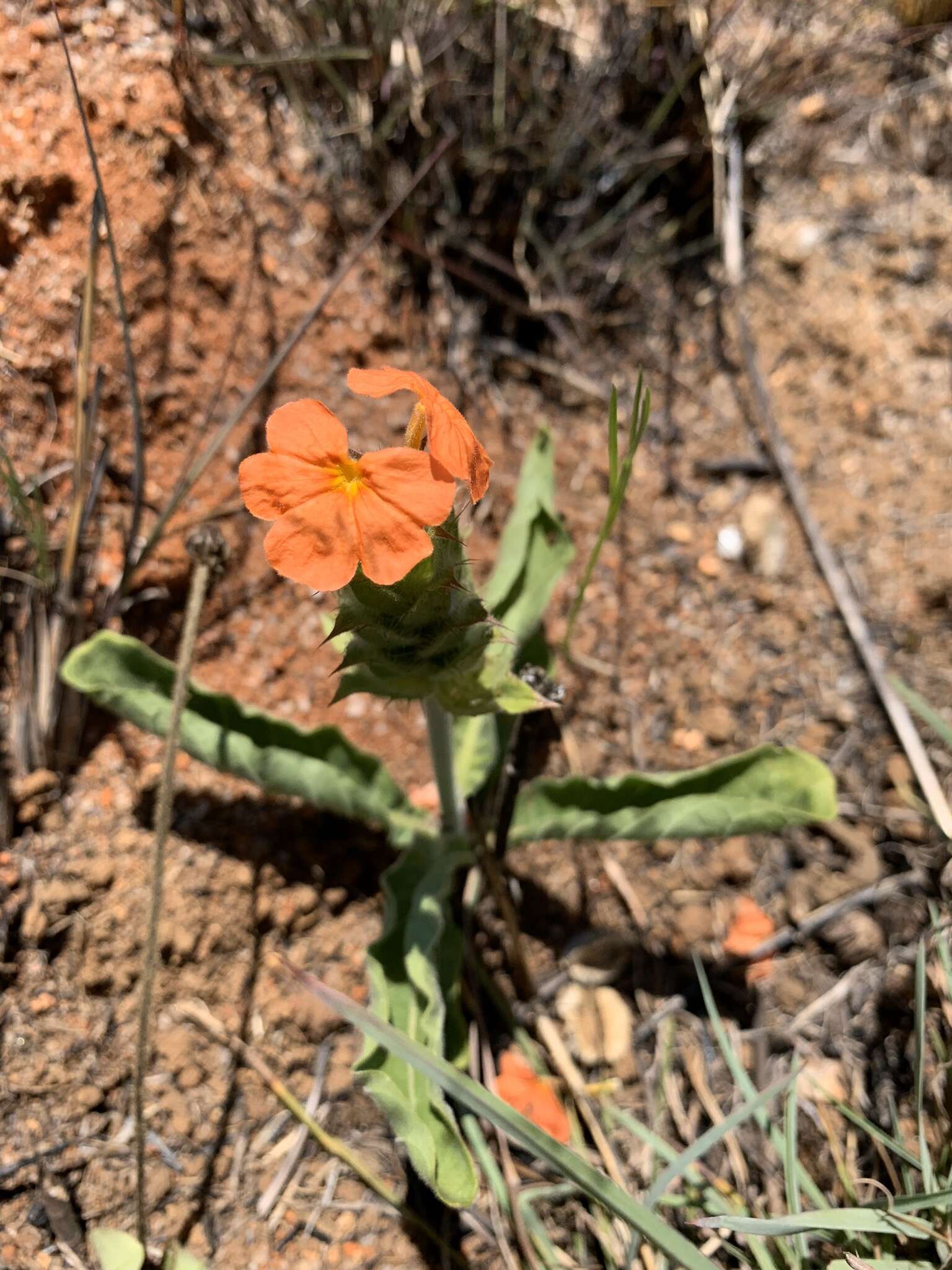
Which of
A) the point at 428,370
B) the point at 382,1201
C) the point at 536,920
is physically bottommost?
the point at 382,1201

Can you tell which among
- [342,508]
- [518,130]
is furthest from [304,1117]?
[518,130]

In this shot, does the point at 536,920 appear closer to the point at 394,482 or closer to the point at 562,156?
the point at 394,482

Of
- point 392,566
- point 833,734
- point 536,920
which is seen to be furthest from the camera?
point 833,734

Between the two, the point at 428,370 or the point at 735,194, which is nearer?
the point at 428,370

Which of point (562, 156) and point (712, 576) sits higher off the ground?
point (562, 156)

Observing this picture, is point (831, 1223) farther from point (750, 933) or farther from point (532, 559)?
point (532, 559)

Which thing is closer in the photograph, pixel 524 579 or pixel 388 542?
pixel 388 542

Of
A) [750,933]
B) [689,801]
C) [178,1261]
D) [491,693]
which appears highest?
[491,693]

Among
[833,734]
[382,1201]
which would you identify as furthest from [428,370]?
[382,1201]
